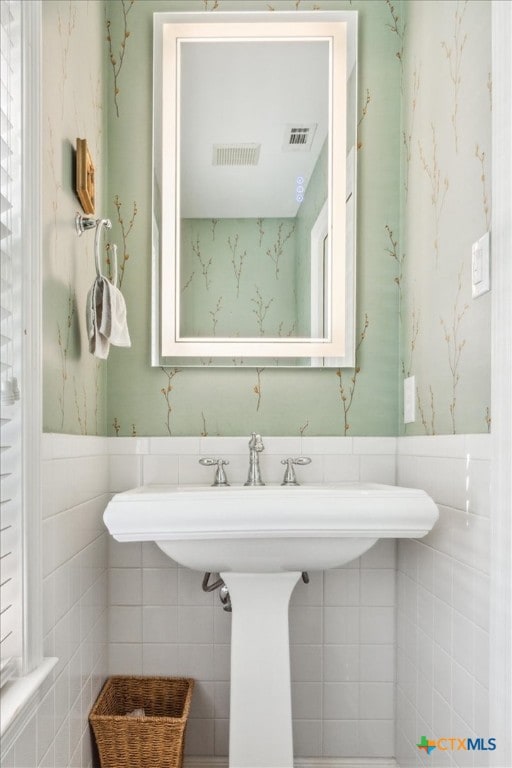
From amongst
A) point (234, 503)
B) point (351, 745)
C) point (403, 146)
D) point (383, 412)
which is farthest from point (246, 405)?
point (351, 745)

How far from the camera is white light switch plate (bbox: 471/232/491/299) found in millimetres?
1291

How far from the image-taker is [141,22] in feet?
6.43

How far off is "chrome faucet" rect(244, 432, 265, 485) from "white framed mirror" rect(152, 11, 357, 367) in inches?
9.7

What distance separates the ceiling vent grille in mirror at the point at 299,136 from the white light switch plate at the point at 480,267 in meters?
0.79

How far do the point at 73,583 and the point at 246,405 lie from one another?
72 cm

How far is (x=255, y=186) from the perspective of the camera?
196 cm

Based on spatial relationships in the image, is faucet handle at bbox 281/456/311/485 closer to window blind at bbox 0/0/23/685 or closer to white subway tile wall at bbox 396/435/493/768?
white subway tile wall at bbox 396/435/493/768

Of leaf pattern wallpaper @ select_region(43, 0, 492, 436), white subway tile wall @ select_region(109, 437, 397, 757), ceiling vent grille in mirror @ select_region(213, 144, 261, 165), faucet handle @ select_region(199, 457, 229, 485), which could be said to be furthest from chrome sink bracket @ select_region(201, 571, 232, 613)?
ceiling vent grille in mirror @ select_region(213, 144, 261, 165)

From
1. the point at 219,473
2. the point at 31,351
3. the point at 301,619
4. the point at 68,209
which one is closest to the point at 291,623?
the point at 301,619

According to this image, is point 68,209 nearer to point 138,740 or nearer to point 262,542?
point 262,542

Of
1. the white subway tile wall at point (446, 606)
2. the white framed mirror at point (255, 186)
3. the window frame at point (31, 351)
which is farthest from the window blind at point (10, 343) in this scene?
the white subway tile wall at point (446, 606)

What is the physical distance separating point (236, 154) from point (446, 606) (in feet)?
4.59

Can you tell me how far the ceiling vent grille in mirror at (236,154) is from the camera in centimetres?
196

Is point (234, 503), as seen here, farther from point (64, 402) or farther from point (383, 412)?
point (383, 412)
